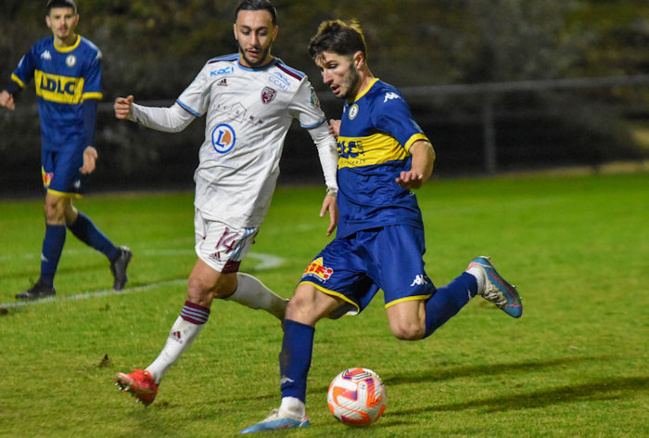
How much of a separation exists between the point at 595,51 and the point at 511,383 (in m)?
26.5

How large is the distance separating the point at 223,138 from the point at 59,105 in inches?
129

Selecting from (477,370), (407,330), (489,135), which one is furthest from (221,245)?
(489,135)

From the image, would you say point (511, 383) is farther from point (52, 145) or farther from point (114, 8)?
point (114, 8)

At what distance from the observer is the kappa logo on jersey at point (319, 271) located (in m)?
4.63

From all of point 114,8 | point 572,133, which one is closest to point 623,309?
point 572,133

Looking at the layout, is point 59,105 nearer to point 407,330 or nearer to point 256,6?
point 256,6

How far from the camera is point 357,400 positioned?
173 inches

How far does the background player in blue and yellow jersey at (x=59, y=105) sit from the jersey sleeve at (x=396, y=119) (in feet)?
12.0

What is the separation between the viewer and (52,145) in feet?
26.2

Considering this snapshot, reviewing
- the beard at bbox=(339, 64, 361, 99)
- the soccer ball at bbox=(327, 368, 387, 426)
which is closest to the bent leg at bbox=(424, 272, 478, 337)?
the soccer ball at bbox=(327, 368, 387, 426)

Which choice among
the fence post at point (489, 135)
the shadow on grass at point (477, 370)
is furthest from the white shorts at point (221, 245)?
the fence post at point (489, 135)

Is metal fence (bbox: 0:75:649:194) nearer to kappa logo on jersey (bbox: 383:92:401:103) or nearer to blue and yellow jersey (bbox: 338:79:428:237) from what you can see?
blue and yellow jersey (bbox: 338:79:428:237)

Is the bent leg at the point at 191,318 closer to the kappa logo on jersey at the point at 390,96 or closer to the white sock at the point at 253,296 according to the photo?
the white sock at the point at 253,296

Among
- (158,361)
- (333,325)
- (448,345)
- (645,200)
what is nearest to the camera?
(158,361)
